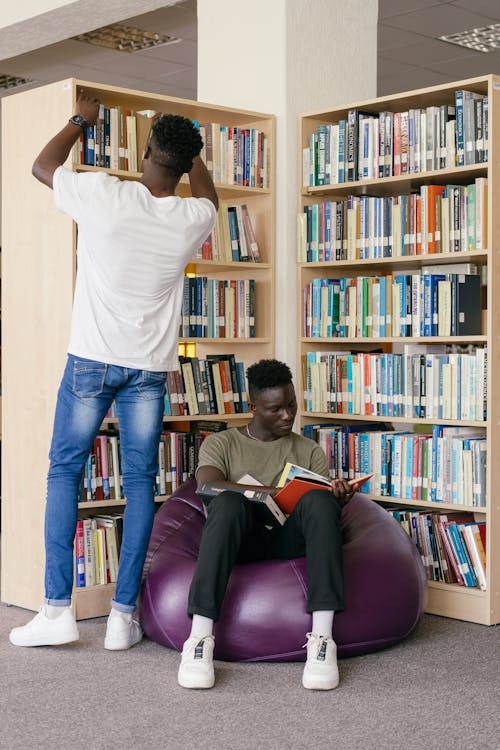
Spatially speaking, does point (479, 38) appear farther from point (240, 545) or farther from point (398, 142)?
point (240, 545)

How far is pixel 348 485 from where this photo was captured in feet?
11.3

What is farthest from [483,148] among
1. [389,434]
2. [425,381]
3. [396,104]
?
[389,434]

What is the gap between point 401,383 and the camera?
4.24m

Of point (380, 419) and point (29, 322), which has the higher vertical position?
point (29, 322)

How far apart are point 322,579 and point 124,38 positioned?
5111mm

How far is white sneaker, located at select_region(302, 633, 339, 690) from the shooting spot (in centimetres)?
309

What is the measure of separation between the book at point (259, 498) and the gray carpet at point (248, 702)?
0.47 meters

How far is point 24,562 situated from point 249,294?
1.46m

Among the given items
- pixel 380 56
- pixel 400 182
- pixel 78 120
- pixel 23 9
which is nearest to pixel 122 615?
pixel 78 120

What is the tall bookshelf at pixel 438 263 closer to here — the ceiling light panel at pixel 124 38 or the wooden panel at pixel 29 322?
the wooden panel at pixel 29 322

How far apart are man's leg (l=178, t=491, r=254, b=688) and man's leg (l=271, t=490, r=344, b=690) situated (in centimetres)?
21

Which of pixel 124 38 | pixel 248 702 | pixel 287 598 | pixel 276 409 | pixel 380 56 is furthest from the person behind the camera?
pixel 380 56

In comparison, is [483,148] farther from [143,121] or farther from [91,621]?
[91,621]

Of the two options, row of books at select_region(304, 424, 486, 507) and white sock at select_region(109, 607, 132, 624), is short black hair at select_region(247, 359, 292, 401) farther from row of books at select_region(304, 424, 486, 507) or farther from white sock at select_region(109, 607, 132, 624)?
white sock at select_region(109, 607, 132, 624)
